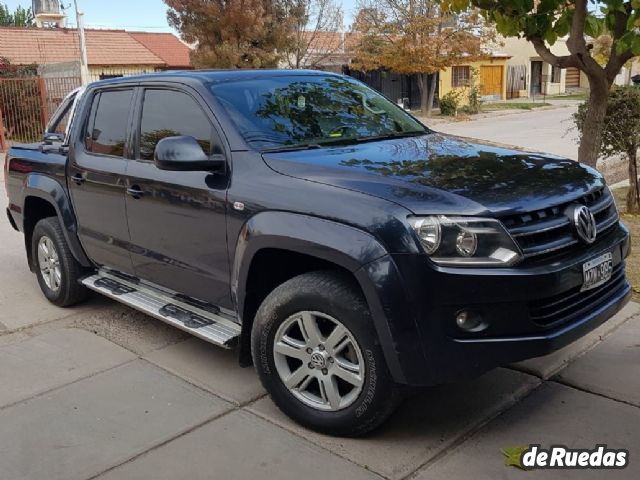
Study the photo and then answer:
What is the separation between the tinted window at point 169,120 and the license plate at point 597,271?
7.07ft

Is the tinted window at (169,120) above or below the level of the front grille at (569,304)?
above

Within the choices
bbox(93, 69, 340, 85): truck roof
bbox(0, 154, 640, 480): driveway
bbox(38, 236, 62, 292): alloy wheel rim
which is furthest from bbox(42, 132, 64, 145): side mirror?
bbox(0, 154, 640, 480): driveway

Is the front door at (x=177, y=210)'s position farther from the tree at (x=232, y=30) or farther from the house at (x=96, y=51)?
the house at (x=96, y=51)

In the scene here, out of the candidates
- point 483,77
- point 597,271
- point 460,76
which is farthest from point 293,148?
point 483,77

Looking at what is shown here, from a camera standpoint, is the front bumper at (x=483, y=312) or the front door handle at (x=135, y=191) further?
the front door handle at (x=135, y=191)

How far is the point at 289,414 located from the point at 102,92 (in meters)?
2.95

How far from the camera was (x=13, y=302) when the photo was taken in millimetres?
5938

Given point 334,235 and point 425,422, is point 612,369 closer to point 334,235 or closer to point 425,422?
point 425,422

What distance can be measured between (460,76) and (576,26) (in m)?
34.0

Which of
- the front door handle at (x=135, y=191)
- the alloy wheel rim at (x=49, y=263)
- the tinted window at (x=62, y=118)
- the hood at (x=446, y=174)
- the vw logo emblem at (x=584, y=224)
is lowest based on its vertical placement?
the alloy wheel rim at (x=49, y=263)

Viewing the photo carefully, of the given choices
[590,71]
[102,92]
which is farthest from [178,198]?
[590,71]

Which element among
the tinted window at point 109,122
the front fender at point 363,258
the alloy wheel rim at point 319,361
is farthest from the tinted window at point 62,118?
the alloy wheel rim at point 319,361

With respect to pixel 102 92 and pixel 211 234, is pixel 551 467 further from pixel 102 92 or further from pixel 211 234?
pixel 102 92

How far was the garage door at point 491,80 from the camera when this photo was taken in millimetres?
41656
